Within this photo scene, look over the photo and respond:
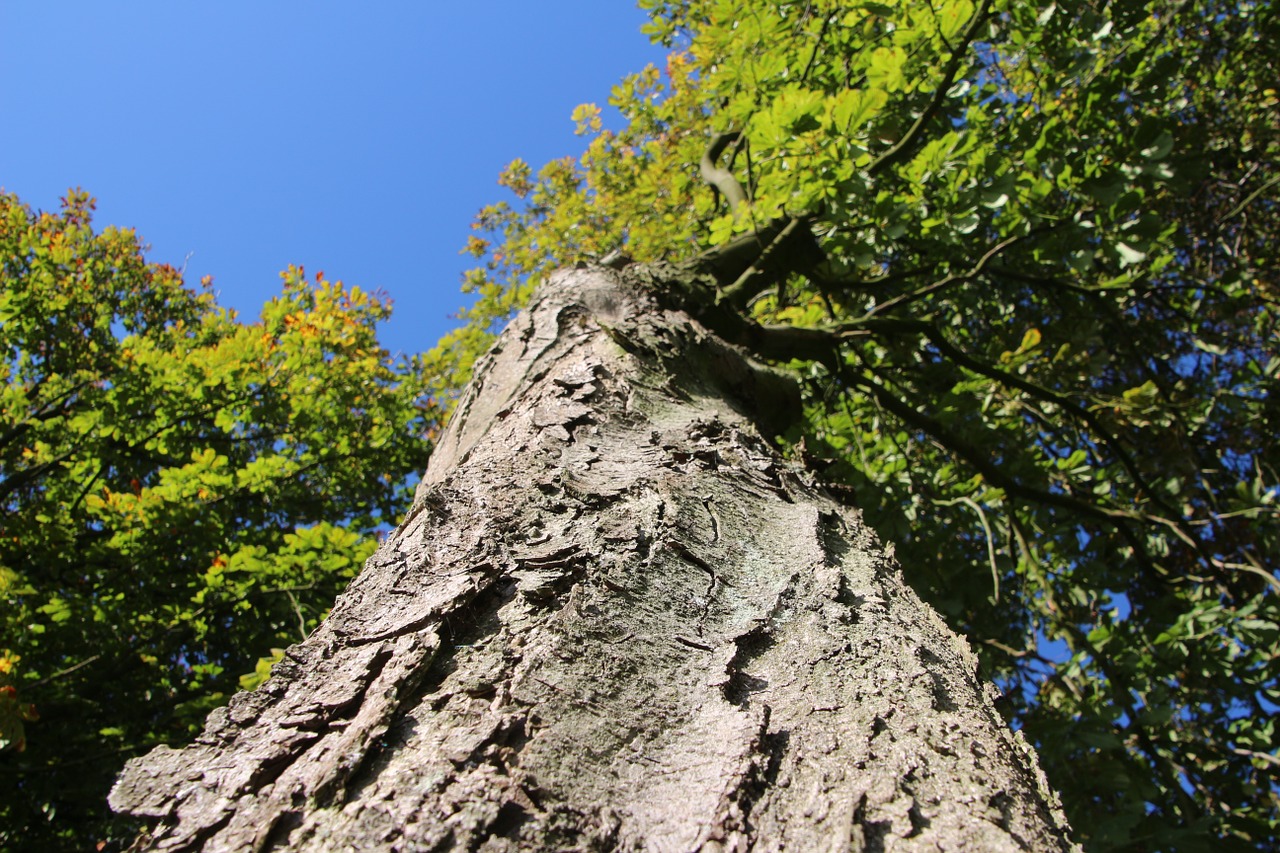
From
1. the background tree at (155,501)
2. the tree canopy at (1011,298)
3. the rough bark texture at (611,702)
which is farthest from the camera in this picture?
the background tree at (155,501)

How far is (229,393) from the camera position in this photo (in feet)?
14.7

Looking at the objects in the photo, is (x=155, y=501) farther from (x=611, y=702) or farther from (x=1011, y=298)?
(x=1011, y=298)

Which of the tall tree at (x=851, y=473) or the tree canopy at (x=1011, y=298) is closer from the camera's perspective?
the tall tree at (x=851, y=473)

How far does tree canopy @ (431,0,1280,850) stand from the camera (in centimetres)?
294

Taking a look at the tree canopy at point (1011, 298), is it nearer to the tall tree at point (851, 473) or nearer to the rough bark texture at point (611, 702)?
the tall tree at point (851, 473)

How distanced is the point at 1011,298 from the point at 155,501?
5.76 meters

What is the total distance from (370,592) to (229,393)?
4.10 metres

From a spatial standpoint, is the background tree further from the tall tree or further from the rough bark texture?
the rough bark texture

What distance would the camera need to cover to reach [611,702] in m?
0.80

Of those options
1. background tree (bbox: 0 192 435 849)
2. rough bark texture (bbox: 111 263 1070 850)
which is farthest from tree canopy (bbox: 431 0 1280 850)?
background tree (bbox: 0 192 435 849)

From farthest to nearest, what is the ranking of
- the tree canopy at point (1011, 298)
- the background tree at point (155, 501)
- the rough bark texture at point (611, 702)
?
the background tree at point (155, 501), the tree canopy at point (1011, 298), the rough bark texture at point (611, 702)

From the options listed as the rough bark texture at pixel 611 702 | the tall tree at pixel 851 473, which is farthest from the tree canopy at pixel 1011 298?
the rough bark texture at pixel 611 702

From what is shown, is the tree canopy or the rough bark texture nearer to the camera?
the rough bark texture

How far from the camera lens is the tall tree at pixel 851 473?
72 cm
